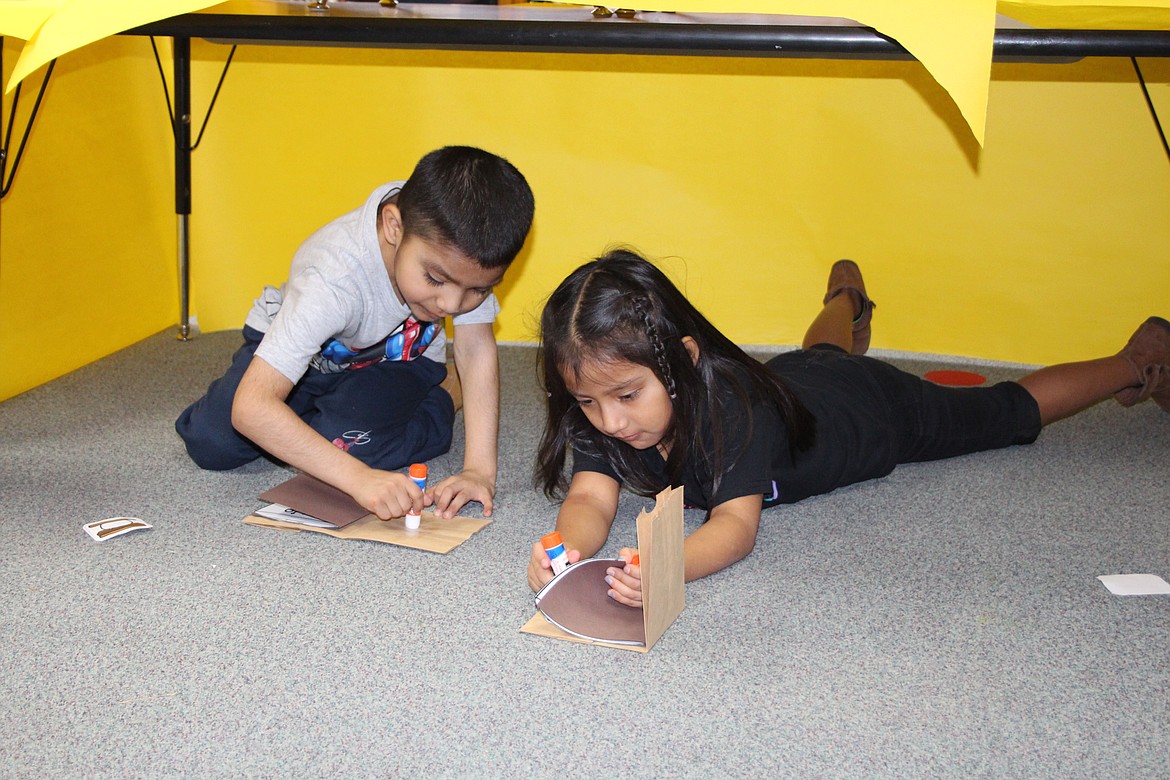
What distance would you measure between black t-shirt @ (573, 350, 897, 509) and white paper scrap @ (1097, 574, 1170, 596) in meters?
0.34

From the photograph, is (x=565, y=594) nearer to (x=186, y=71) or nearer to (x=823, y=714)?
(x=823, y=714)

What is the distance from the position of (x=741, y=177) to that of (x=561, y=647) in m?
1.31

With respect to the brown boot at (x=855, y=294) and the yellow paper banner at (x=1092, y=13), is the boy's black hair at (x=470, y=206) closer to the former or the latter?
the yellow paper banner at (x=1092, y=13)

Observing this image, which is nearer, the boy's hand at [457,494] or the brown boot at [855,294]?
the boy's hand at [457,494]

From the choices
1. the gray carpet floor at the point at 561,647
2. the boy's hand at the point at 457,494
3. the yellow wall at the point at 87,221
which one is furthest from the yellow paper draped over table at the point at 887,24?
the yellow wall at the point at 87,221

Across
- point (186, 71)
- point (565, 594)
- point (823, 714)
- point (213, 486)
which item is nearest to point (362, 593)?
point (565, 594)

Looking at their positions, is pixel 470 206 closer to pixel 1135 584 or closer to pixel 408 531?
pixel 408 531

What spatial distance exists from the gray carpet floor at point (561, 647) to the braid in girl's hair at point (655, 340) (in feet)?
0.79

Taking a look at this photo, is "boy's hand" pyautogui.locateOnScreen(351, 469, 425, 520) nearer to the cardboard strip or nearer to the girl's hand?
the cardboard strip

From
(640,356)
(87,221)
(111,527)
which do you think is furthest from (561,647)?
(87,221)

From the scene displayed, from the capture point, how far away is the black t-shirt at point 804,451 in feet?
3.98

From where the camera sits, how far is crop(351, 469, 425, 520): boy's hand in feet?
4.12

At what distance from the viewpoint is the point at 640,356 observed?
1138 mm

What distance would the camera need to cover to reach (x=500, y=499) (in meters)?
1.42
